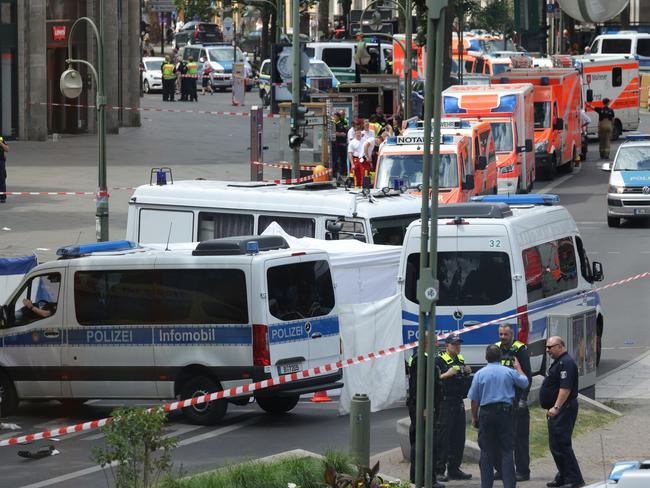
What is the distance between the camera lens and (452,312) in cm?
1720

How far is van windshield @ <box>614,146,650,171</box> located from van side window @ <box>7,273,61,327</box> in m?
19.2

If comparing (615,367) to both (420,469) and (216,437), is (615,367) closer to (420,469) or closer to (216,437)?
(216,437)

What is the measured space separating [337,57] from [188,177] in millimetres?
22078

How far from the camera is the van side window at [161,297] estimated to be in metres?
16.5

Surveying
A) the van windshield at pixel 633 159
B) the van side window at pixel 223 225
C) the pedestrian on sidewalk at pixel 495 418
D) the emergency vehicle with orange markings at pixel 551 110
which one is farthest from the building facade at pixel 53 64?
the pedestrian on sidewalk at pixel 495 418

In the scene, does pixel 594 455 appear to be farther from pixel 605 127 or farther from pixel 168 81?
pixel 168 81

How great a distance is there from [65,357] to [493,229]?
5079 millimetres

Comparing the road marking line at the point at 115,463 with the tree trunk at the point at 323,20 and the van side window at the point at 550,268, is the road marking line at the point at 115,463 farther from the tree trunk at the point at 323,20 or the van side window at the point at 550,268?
the tree trunk at the point at 323,20

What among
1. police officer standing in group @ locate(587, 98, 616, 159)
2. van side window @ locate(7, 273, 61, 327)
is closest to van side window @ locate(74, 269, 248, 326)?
van side window @ locate(7, 273, 61, 327)

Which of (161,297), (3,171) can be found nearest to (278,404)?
(161,297)

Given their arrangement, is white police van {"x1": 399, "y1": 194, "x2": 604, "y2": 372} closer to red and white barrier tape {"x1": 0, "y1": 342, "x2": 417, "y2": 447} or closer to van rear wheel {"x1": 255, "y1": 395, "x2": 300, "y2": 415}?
red and white barrier tape {"x1": 0, "y1": 342, "x2": 417, "y2": 447}

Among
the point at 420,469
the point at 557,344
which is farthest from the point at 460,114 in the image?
the point at 420,469

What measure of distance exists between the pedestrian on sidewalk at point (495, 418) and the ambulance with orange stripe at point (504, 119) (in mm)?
22578

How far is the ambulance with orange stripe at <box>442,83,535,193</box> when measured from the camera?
3531cm
